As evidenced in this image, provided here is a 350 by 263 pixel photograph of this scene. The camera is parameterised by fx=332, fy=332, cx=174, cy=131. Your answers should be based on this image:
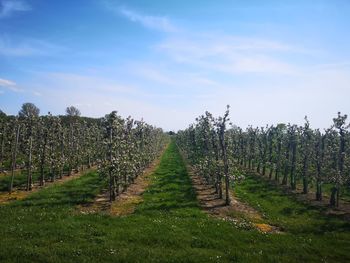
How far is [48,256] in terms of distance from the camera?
18359 millimetres

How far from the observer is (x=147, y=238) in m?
22.7

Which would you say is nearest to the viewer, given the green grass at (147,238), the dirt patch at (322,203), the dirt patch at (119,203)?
the green grass at (147,238)

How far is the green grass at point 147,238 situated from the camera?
1914 cm

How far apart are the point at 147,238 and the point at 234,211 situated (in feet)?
43.4

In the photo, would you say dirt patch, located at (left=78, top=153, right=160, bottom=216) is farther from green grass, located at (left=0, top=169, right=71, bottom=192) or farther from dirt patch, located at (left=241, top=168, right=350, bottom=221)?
dirt patch, located at (left=241, top=168, right=350, bottom=221)

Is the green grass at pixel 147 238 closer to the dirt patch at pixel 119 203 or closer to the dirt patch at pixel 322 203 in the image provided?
the dirt patch at pixel 119 203

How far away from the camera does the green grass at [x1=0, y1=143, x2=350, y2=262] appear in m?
19.1

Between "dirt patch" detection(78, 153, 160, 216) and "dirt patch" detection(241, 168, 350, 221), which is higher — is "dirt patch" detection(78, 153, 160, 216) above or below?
above

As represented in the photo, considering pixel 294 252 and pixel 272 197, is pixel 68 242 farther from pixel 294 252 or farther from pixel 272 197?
pixel 272 197

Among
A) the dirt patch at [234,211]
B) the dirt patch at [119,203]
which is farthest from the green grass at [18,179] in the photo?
the dirt patch at [234,211]

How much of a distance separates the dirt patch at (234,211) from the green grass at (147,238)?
4.94 feet

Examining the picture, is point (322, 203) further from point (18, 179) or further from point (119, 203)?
point (18, 179)

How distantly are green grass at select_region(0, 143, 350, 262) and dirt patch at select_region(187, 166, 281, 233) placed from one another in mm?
1505

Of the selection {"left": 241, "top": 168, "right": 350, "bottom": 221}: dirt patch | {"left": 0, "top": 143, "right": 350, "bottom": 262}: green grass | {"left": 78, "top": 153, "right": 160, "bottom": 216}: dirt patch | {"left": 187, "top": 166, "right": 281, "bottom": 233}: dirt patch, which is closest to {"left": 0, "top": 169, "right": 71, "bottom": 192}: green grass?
{"left": 0, "top": 143, "right": 350, "bottom": 262}: green grass
